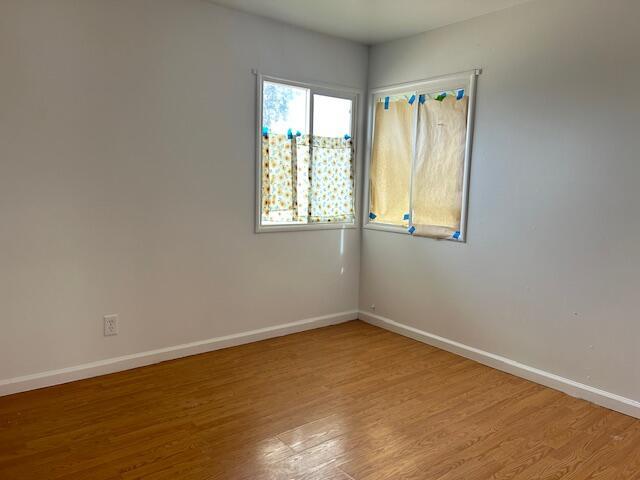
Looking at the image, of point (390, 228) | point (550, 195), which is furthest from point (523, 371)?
point (390, 228)

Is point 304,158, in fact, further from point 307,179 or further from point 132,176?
point 132,176

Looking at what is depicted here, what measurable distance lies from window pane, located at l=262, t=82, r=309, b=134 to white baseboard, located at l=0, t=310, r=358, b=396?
1618 millimetres

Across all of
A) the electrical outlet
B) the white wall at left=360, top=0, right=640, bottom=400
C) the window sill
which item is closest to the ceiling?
the white wall at left=360, top=0, right=640, bottom=400

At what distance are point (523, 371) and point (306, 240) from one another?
75.3 inches

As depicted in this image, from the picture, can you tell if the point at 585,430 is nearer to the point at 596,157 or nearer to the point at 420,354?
the point at 420,354

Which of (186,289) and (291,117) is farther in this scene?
(291,117)

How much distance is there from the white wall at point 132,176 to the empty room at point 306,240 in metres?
0.01

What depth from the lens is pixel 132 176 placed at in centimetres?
307

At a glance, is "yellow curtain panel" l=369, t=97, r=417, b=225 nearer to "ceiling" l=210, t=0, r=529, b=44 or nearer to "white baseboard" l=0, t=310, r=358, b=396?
"ceiling" l=210, t=0, r=529, b=44

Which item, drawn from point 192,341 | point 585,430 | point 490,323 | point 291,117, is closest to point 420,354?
point 490,323

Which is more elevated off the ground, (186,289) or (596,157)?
(596,157)

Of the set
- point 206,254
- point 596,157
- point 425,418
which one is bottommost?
point 425,418

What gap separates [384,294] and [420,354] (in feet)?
2.45

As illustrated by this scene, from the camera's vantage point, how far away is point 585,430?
2545 mm
